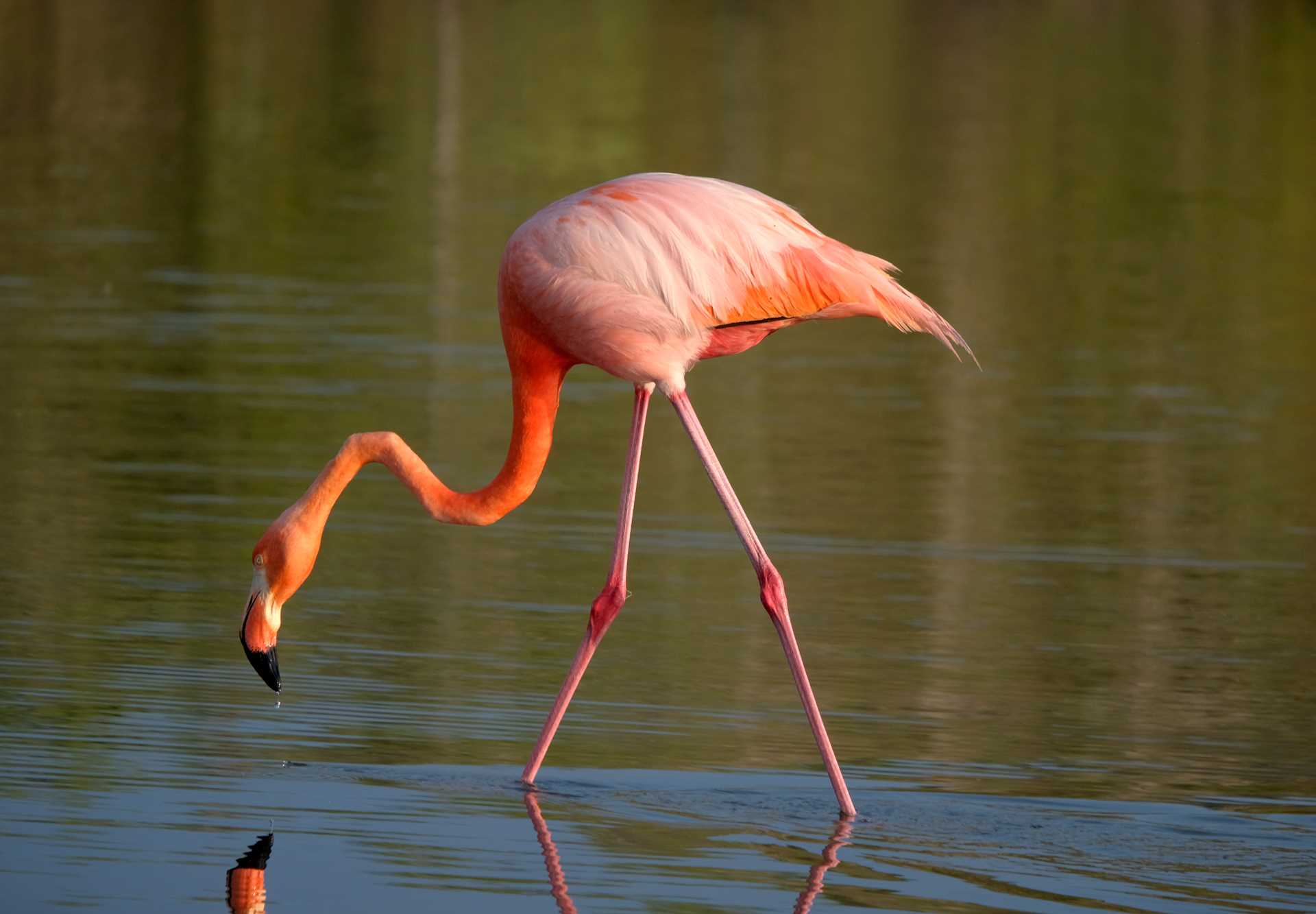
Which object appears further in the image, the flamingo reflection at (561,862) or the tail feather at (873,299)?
the tail feather at (873,299)

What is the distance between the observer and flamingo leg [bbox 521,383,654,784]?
7324mm

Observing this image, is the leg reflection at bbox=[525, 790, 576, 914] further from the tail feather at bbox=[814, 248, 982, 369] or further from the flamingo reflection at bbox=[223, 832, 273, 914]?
A: the tail feather at bbox=[814, 248, 982, 369]

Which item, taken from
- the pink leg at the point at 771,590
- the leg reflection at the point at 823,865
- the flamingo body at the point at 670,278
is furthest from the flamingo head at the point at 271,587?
the leg reflection at the point at 823,865

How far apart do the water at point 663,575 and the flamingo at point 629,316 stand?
562 mm

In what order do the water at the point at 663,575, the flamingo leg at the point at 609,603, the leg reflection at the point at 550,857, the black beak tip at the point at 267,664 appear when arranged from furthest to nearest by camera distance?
1. the flamingo leg at the point at 609,603
2. the black beak tip at the point at 267,664
3. the water at the point at 663,575
4. the leg reflection at the point at 550,857

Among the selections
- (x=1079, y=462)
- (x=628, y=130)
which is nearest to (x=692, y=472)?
(x=1079, y=462)

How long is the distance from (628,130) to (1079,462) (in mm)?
21325

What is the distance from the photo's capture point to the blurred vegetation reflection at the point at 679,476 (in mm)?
8086

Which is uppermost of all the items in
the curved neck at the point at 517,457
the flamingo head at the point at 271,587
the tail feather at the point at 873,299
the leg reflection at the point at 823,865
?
the tail feather at the point at 873,299

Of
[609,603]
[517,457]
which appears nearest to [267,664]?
[517,457]

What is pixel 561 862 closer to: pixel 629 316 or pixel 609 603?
pixel 609 603

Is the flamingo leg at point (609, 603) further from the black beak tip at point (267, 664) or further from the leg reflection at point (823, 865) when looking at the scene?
the leg reflection at point (823, 865)

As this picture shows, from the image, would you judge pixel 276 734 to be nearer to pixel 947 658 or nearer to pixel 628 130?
pixel 947 658

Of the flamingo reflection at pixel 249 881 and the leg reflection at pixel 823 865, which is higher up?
the flamingo reflection at pixel 249 881
